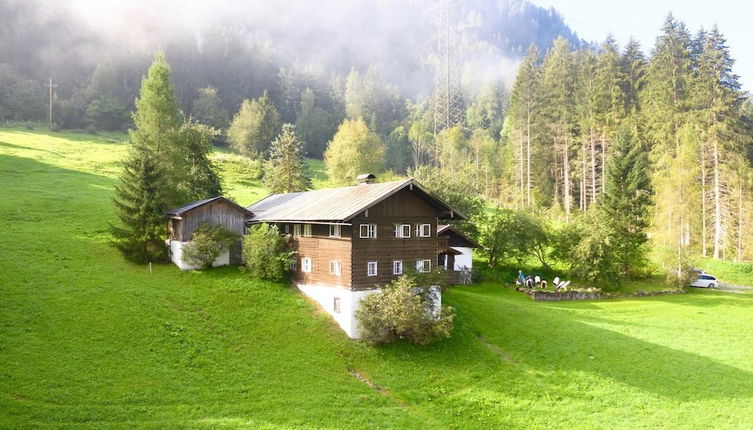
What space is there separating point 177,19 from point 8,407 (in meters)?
152

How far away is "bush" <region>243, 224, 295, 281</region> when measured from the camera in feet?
124

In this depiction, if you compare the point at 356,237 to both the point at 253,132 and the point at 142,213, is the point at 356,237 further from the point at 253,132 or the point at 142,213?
the point at 253,132

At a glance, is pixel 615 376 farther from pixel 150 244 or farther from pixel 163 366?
pixel 150 244

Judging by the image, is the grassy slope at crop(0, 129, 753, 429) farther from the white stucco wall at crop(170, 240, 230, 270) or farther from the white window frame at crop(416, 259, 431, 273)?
the white window frame at crop(416, 259, 431, 273)

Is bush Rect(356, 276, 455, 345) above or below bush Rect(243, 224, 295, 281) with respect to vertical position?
below

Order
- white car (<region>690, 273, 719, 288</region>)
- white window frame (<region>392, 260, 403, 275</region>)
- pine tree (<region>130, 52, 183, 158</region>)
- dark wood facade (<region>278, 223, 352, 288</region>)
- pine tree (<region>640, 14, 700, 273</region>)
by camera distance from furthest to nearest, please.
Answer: pine tree (<region>640, 14, 700, 273</region>) < white car (<region>690, 273, 719, 288</region>) < pine tree (<region>130, 52, 183, 158</region>) < white window frame (<region>392, 260, 403, 275</region>) < dark wood facade (<region>278, 223, 352, 288</region>)

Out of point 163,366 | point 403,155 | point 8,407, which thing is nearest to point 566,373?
point 163,366

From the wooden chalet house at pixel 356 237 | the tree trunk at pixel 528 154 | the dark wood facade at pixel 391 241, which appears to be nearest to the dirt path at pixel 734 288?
the tree trunk at pixel 528 154

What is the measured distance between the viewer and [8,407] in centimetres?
2158

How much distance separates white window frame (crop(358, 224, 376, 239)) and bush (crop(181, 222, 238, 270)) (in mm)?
11457

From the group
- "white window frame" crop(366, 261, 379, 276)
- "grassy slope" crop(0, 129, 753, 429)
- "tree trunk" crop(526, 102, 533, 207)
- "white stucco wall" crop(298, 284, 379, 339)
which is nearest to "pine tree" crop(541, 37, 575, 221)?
"tree trunk" crop(526, 102, 533, 207)

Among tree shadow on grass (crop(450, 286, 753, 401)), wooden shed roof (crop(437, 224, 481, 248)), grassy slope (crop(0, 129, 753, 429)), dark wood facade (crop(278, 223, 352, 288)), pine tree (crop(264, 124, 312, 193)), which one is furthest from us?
pine tree (crop(264, 124, 312, 193))

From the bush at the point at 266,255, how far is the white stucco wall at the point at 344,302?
9.65 feet

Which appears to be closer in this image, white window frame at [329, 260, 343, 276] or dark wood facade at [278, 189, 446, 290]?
dark wood facade at [278, 189, 446, 290]
